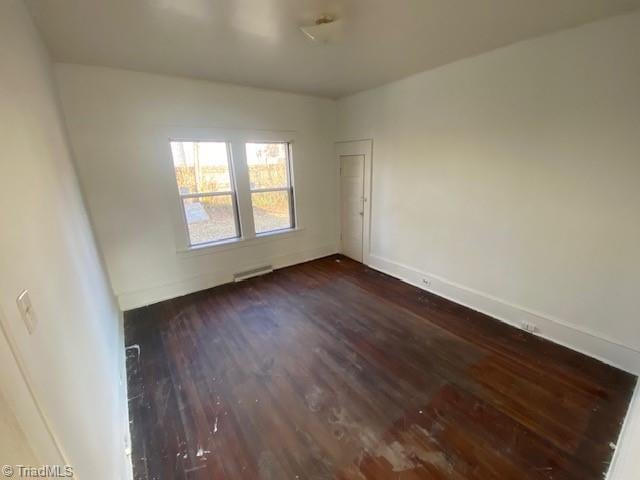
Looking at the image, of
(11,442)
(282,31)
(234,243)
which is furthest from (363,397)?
(282,31)

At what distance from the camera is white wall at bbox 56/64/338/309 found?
2.89m

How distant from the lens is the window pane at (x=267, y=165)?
4.06 m

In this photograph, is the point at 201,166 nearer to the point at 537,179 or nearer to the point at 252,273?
the point at 252,273

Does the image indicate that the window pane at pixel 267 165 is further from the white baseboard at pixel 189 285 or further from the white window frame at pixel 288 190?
the white baseboard at pixel 189 285

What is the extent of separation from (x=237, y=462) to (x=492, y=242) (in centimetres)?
299

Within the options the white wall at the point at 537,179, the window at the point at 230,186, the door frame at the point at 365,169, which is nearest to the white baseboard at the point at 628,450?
the white wall at the point at 537,179

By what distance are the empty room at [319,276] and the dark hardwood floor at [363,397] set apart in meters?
0.02

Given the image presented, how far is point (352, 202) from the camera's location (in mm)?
4730

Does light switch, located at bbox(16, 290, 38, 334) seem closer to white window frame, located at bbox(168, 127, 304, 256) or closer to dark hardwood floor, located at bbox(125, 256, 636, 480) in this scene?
dark hardwood floor, located at bbox(125, 256, 636, 480)

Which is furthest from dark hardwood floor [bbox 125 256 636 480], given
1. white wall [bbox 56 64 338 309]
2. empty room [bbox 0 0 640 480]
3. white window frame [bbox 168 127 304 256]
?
white window frame [bbox 168 127 304 256]

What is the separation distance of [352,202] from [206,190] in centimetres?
231

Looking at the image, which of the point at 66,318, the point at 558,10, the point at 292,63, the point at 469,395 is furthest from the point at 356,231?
the point at 66,318

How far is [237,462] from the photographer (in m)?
1.65

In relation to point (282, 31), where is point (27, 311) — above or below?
below
